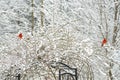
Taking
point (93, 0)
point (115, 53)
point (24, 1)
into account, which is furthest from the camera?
point (24, 1)

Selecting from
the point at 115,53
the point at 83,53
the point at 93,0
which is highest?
the point at 93,0

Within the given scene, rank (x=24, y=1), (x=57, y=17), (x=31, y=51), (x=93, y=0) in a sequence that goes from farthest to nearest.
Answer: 1. (x=24, y=1)
2. (x=57, y=17)
3. (x=93, y=0)
4. (x=31, y=51)

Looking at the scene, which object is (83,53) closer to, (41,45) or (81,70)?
(81,70)

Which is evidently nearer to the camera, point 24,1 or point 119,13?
point 119,13

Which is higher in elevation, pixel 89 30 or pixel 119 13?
pixel 119 13

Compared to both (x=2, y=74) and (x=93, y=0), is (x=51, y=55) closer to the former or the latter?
(x=2, y=74)

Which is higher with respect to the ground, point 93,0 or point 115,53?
point 93,0

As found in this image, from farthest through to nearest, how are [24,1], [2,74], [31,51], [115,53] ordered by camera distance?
[24,1]
[115,53]
[31,51]
[2,74]

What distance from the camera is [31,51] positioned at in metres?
3.17

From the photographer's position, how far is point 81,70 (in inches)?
128

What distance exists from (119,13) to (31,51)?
7.25 feet

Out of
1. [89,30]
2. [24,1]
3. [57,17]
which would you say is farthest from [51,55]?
[24,1]

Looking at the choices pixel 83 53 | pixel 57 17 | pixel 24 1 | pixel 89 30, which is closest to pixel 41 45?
pixel 83 53

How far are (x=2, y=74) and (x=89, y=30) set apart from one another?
2.60 m
